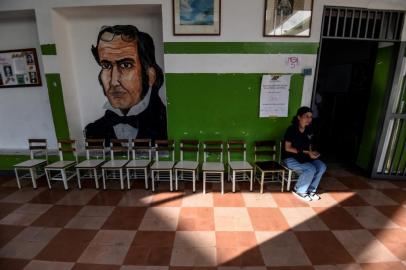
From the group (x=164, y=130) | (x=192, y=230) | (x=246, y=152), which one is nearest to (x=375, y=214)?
(x=246, y=152)

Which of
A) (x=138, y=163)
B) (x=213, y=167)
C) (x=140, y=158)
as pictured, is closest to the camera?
(x=213, y=167)

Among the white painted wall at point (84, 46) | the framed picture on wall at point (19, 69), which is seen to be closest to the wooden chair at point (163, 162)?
the white painted wall at point (84, 46)

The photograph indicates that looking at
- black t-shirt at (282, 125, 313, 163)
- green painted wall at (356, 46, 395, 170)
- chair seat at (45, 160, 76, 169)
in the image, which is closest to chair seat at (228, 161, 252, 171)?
black t-shirt at (282, 125, 313, 163)

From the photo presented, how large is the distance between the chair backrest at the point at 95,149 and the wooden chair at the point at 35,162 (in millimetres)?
753

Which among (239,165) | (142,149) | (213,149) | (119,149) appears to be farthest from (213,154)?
(119,149)

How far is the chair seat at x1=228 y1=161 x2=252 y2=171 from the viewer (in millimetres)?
3471

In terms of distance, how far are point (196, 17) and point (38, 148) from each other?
11.5ft

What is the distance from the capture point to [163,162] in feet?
12.4

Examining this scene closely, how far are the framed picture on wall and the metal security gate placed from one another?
6146 mm

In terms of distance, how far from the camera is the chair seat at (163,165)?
11.5 ft

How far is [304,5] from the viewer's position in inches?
134

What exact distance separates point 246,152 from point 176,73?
1.79 meters

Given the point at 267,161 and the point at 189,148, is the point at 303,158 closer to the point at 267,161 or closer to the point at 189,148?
the point at 267,161

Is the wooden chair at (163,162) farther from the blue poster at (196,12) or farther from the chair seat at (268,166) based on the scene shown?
the blue poster at (196,12)
